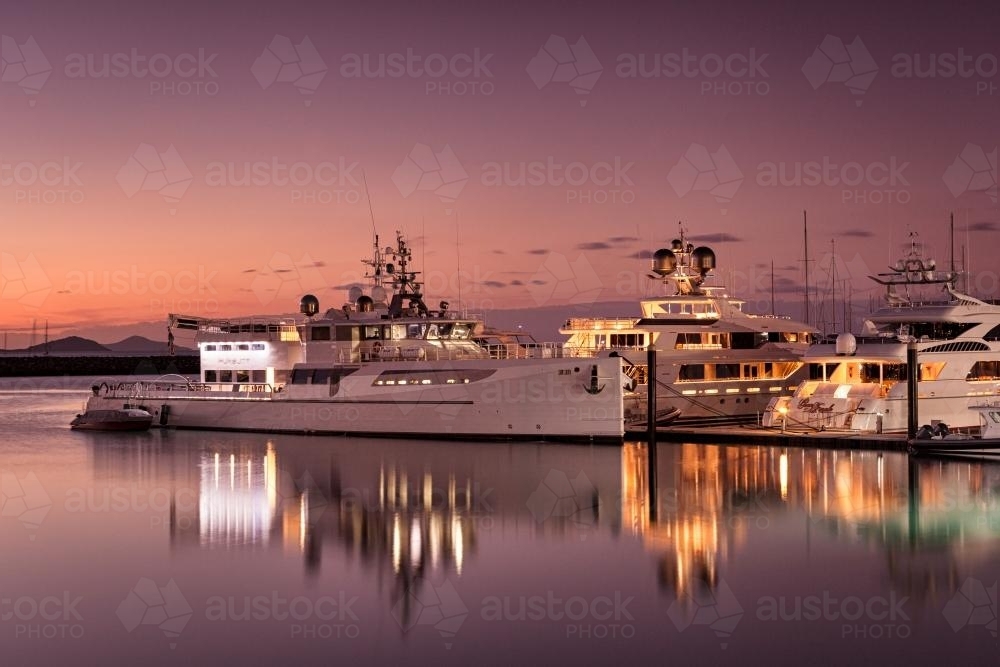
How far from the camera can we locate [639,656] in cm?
1511

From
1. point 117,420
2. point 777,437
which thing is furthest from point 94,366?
point 777,437

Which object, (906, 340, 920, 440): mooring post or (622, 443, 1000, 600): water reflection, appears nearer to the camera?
(622, 443, 1000, 600): water reflection

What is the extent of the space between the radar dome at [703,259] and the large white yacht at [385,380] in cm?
921

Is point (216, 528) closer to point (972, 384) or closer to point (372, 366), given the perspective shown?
point (372, 366)

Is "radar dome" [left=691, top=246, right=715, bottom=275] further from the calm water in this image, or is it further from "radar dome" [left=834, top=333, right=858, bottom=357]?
the calm water

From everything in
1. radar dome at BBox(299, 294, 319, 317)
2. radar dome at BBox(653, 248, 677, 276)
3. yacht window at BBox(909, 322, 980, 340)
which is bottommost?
yacht window at BBox(909, 322, 980, 340)

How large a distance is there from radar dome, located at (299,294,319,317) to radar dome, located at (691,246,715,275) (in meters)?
17.4

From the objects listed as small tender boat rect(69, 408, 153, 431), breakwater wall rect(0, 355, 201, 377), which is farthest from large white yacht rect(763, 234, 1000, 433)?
breakwater wall rect(0, 355, 201, 377)

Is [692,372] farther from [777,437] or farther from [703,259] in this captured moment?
[777,437]

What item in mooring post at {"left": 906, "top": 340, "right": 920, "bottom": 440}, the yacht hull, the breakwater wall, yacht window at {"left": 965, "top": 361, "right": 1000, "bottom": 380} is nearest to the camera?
mooring post at {"left": 906, "top": 340, "right": 920, "bottom": 440}

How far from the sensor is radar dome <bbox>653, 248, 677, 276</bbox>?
45.1 metres

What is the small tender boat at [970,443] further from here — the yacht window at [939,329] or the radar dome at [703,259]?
the radar dome at [703,259]

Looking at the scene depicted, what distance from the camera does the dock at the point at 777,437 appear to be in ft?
107

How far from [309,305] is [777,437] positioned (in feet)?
76.0
